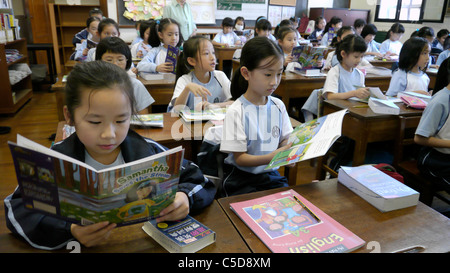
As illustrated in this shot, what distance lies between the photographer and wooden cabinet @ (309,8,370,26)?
8266mm

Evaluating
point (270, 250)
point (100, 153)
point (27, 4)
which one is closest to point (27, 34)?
point (27, 4)

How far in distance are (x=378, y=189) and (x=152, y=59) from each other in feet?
8.87

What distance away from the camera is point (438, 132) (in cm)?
169

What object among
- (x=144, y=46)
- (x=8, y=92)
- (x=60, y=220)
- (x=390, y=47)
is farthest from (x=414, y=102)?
(x=8, y=92)

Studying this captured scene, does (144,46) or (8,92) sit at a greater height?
(144,46)

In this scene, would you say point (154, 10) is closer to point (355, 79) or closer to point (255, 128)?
point (355, 79)

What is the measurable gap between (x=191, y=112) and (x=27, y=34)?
20.8 ft

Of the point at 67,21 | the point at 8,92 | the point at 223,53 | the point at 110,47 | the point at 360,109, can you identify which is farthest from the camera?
the point at 67,21

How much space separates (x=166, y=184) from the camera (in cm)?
73

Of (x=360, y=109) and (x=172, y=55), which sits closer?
(x=360, y=109)

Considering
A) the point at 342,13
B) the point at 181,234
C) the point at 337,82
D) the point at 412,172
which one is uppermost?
the point at 342,13

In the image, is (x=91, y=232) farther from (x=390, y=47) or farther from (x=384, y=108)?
(x=390, y=47)

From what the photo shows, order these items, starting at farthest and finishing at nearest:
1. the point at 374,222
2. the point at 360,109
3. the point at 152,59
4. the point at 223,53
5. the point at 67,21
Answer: the point at 67,21
the point at 223,53
the point at 152,59
the point at 360,109
the point at 374,222

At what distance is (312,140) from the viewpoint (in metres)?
1.04
